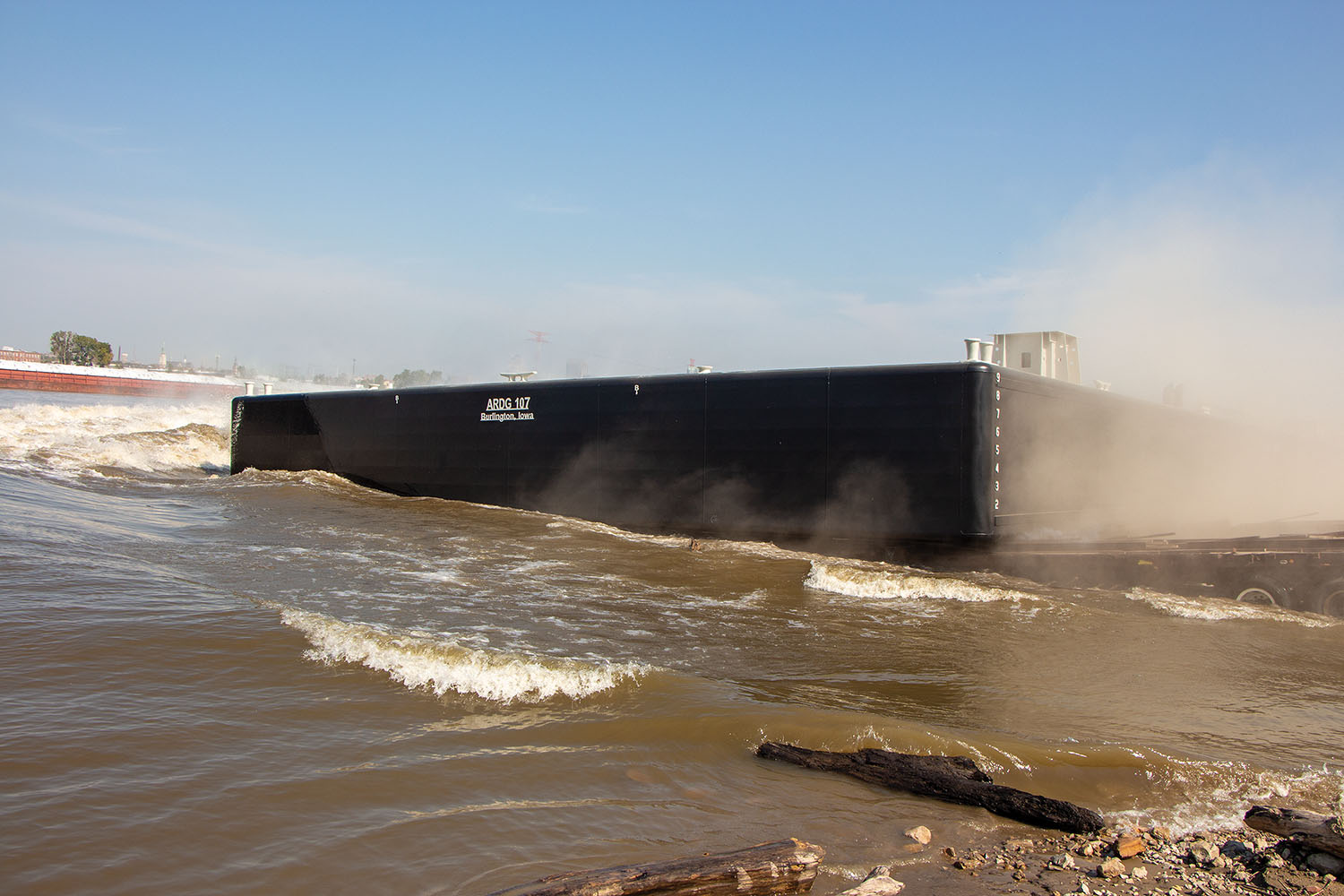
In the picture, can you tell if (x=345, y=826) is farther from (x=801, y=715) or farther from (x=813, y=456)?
(x=813, y=456)

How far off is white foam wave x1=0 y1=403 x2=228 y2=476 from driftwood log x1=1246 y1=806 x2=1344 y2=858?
27041 mm

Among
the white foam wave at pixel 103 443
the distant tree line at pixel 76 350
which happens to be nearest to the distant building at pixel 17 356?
the distant tree line at pixel 76 350

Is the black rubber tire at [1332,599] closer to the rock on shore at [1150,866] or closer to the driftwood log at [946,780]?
the rock on shore at [1150,866]

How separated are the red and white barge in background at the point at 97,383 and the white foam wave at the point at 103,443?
56.6 m

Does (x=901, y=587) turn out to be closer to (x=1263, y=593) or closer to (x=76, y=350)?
(x=1263, y=593)

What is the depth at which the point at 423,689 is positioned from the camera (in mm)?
7059

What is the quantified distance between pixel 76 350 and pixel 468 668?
468 ft

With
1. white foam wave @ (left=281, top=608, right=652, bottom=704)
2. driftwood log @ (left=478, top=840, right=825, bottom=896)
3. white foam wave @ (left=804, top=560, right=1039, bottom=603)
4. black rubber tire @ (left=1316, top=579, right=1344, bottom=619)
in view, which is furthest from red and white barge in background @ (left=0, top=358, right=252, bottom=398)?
driftwood log @ (left=478, top=840, right=825, bottom=896)

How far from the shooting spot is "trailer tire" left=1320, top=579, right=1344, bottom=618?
35.2 ft

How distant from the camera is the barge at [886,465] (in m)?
12.3

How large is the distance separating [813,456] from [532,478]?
6.77 metres

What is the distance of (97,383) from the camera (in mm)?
97125

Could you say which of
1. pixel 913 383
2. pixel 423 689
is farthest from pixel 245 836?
pixel 913 383

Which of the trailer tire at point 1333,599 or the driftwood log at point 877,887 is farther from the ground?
the trailer tire at point 1333,599
